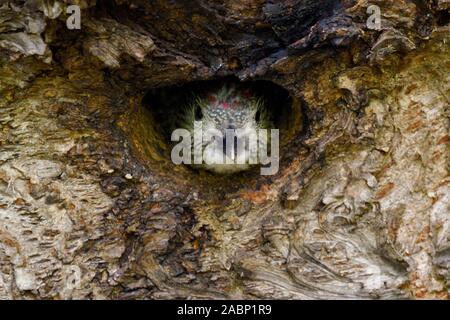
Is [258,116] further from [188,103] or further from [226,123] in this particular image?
[188,103]

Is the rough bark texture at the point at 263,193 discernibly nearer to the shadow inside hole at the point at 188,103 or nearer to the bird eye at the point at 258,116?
the shadow inside hole at the point at 188,103

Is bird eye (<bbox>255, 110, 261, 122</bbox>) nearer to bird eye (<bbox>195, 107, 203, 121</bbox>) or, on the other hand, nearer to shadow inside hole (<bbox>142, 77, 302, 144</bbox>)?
shadow inside hole (<bbox>142, 77, 302, 144</bbox>)

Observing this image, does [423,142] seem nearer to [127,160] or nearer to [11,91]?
[127,160]

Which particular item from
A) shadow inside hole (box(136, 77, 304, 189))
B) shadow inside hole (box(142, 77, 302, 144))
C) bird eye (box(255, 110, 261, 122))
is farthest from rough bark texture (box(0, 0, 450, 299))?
bird eye (box(255, 110, 261, 122))

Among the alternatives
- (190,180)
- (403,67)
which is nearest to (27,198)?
(190,180)

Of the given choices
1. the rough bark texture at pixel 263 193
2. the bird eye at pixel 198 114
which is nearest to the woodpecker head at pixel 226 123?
the bird eye at pixel 198 114

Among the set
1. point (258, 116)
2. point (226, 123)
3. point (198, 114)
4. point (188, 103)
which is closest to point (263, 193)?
point (226, 123)
